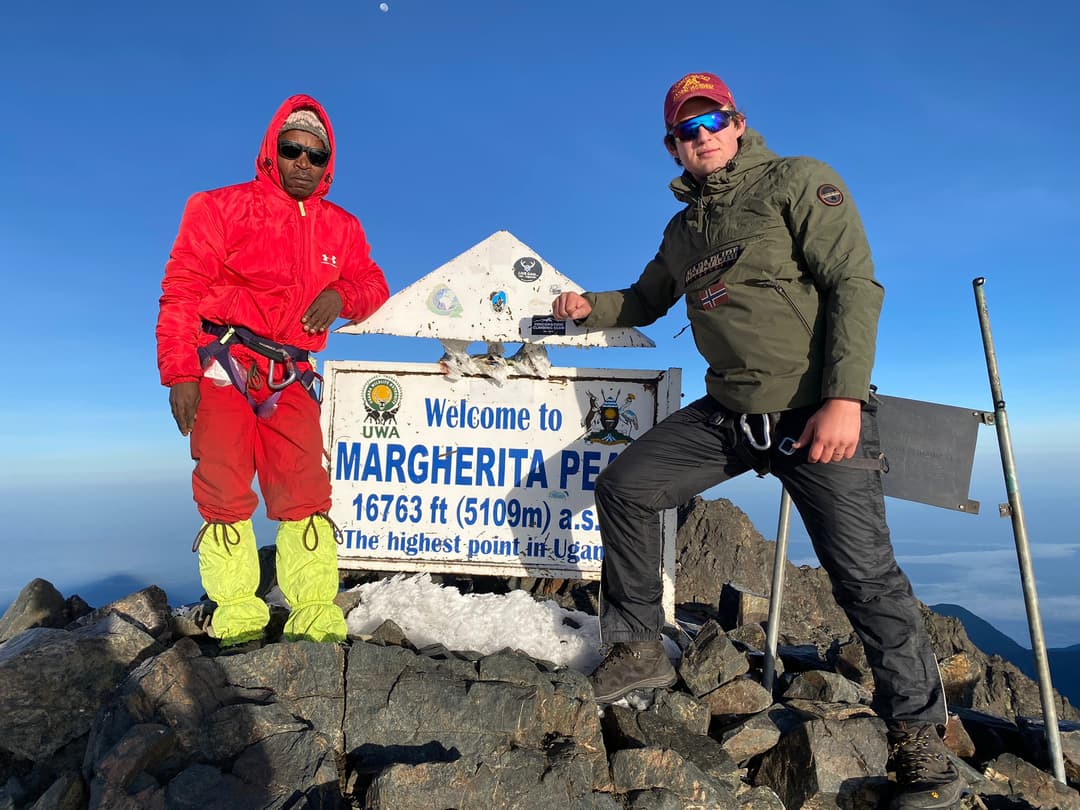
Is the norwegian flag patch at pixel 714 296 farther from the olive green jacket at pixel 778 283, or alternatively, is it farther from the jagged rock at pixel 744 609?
the jagged rock at pixel 744 609

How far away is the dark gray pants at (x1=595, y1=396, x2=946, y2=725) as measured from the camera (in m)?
3.32

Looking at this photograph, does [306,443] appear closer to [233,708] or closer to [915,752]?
[233,708]

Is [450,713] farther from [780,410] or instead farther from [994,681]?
[994,681]

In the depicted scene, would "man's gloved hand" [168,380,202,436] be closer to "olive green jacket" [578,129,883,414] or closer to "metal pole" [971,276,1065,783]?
"olive green jacket" [578,129,883,414]

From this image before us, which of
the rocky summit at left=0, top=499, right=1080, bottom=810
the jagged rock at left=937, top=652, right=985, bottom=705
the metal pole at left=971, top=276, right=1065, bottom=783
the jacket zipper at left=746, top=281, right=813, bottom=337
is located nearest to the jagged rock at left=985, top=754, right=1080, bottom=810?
the rocky summit at left=0, top=499, right=1080, bottom=810

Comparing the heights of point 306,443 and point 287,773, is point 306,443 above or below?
above

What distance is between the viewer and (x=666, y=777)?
9.81 feet

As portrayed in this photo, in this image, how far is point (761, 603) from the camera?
18.4 ft

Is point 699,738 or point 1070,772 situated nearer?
point 699,738

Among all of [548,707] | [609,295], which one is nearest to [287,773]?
[548,707]

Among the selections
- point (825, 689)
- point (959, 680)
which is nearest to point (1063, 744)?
point (959, 680)

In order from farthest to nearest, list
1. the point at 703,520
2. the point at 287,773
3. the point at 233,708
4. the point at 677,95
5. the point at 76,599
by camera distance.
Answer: the point at 703,520, the point at 76,599, the point at 677,95, the point at 233,708, the point at 287,773

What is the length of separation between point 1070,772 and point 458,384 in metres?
4.48

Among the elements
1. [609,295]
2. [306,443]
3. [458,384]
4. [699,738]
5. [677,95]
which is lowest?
[699,738]
